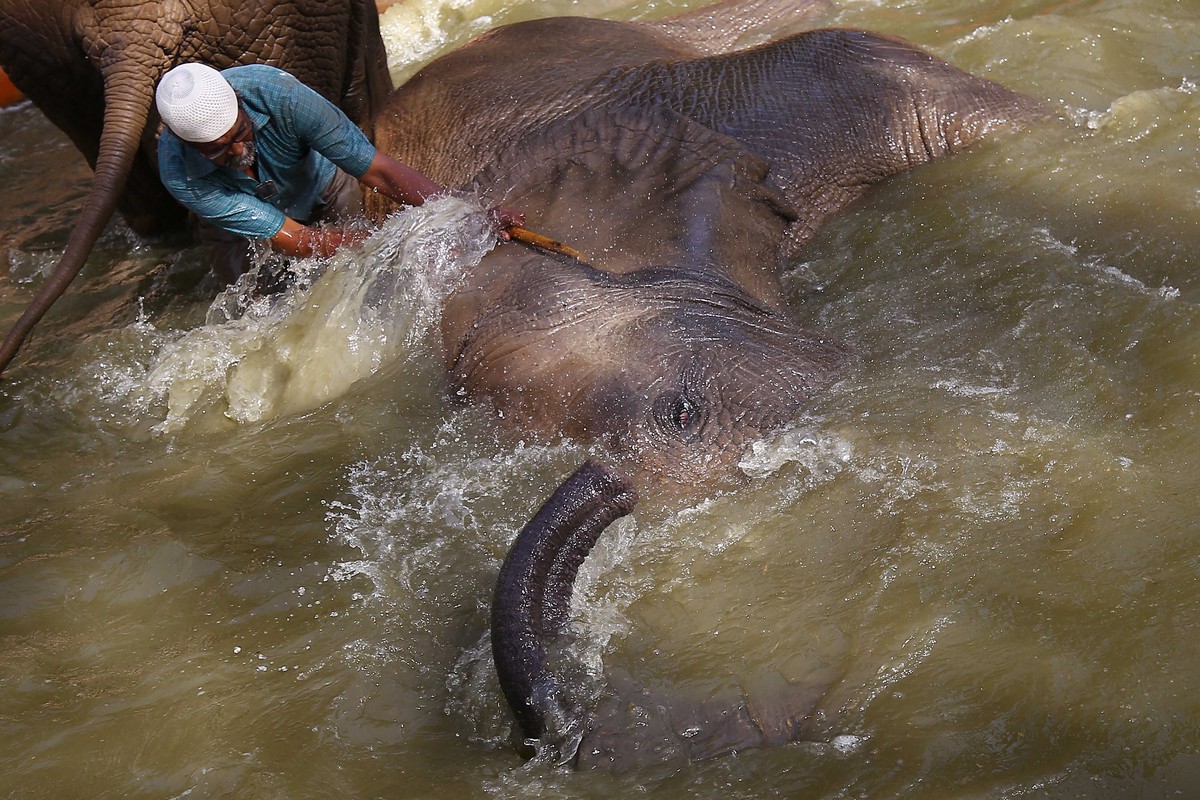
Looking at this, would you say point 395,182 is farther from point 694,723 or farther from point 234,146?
point 694,723

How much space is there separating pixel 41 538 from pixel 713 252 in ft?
8.59

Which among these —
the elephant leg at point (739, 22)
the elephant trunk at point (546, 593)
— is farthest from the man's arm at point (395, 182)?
the elephant leg at point (739, 22)

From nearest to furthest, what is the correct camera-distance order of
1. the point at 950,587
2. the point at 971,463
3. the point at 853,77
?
the point at 950,587, the point at 971,463, the point at 853,77

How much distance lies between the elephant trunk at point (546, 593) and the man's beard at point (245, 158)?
7.23 ft

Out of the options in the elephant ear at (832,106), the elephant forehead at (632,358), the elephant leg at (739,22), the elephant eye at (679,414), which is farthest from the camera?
the elephant leg at (739,22)

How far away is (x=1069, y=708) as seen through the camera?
2949 millimetres

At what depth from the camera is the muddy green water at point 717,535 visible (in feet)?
10.0

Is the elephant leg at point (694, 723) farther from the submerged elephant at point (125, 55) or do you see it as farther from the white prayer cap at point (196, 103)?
the submerged elephant at point (125, 55)

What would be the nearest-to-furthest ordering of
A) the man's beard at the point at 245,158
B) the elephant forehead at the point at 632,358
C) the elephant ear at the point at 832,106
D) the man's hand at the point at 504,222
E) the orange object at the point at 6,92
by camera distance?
the elephant forehead at the point at 632,358 < the man's hand at the point at 504,222 < the man's beard at the point at 245,158 < the elephant ear at the point at 832,106 < the orange object at the point at 6,92

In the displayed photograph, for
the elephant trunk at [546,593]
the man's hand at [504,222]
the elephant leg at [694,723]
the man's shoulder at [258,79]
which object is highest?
the man's shoulder at [258,79]

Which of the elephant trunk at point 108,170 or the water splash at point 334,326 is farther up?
the elephant trunk at point 108,170

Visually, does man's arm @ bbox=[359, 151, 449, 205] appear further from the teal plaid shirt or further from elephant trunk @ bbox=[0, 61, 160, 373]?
elephant trunk @ bbox=[0, 61, 160, 373]

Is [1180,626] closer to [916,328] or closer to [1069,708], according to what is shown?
[1069,708]

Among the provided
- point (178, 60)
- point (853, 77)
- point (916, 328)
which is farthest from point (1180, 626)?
point (178, 60)
